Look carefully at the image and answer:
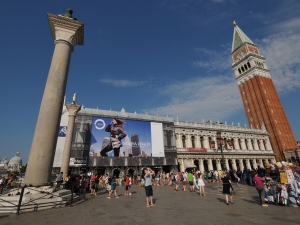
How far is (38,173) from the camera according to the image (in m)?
7.48

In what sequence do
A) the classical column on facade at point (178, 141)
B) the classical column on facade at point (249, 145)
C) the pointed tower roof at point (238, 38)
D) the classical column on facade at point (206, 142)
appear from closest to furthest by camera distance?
the classical column on facade at point (178, 141), the classical column on facade at point (206, 142), the classical column on facade at point (249, 145), the pointed tower roof at point (238, 38)

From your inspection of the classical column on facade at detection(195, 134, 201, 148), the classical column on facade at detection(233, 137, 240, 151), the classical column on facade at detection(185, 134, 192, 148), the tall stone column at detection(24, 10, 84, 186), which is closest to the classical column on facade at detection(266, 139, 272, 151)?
the classical column on facade at detection(233, 137, 240, 151)

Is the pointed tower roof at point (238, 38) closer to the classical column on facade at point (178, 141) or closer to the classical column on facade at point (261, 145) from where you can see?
the classical column on facade at point (261, 145)

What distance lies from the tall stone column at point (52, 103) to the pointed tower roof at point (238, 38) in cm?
6354

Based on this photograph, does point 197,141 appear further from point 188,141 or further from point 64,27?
point 64,27

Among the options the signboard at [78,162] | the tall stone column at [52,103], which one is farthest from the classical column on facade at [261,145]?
the tall stone column at [52,103]

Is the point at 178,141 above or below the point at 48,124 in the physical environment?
above

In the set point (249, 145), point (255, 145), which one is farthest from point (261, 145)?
point (249, 145)

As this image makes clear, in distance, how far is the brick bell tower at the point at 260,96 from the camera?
168ft

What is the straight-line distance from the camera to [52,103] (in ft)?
27.5

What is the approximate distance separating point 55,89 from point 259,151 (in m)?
53.4

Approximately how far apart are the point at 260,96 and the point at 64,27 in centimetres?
5652

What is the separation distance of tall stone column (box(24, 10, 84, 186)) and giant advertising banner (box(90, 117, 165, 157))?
22.3 m

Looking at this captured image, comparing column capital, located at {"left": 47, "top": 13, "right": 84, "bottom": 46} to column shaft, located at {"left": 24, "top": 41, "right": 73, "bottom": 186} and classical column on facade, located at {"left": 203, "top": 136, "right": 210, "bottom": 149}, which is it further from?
classical column on facade, located at {"left": 203, "top": 136, "right": 210, "bottom": 149}
